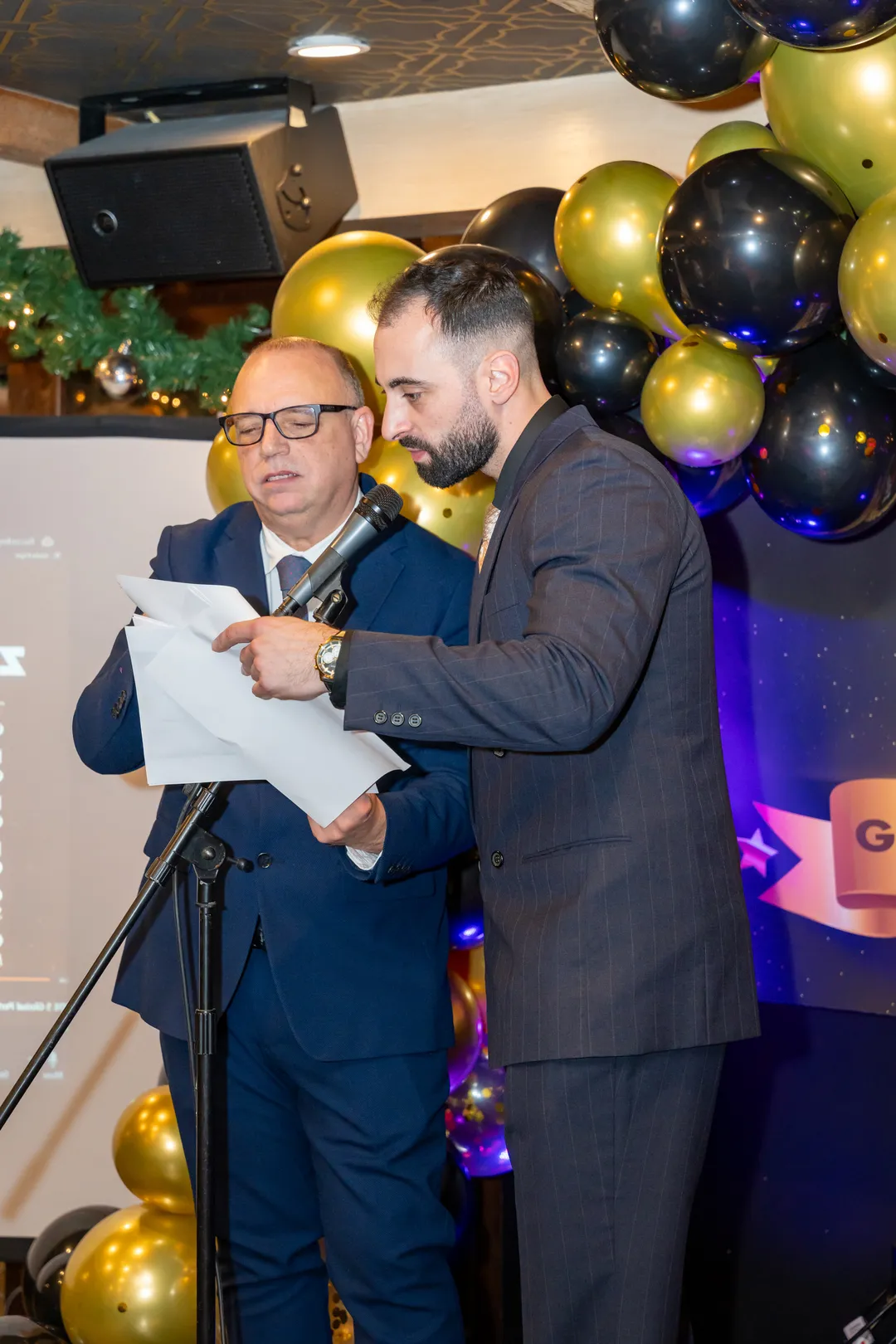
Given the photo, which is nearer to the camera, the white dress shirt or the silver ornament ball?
the white dress shirt

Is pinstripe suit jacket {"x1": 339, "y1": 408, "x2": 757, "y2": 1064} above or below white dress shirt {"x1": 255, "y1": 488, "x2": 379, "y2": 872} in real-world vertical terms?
below

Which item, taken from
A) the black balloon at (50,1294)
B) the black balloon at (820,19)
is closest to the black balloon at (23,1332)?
the black balloon at (50,1294)

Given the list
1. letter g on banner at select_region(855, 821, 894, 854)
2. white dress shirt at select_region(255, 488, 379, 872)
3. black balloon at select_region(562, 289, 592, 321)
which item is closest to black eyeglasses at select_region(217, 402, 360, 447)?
white dress shirt at select_region(255, 488, 379, 872)

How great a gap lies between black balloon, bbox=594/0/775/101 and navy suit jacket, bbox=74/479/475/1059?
0.73 meters

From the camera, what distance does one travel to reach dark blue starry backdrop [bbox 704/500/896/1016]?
2357 millimetres

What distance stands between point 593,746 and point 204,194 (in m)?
2.21

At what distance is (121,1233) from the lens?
255cm

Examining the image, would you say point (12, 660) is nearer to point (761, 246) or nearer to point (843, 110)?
point (761, 246)

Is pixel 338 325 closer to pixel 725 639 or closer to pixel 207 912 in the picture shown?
pixel 725 639

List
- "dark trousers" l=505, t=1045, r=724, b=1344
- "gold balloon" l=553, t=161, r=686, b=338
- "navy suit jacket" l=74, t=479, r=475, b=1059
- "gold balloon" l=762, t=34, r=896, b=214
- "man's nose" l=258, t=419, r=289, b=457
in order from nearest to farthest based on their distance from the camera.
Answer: "dark trousers" l=505, t=1045, r=724, b=1344 → "gold balloon" l=762, t=34, r=896, b=214 → "navy suit jacket" l=74, t=479, r=475, b=1059 → "man's nose" l=258, t=419, r=289, b=457 → "gold balloon" l=553, t=161, r=686, b=338

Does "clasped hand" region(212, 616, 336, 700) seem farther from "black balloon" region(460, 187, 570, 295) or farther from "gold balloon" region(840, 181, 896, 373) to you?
"black balloon" region(460, 187, 570, 295)

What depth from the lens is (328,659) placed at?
156 centimetres

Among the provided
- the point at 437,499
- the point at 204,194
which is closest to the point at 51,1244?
the point at 437,499

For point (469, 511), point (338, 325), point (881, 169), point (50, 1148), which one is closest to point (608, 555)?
point (881, 169)
